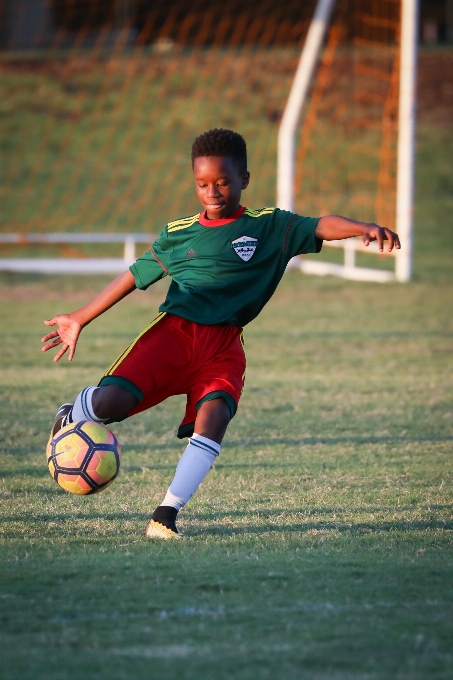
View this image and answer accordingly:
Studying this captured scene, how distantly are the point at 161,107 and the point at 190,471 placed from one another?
973 inches

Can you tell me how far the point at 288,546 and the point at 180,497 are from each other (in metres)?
0.46

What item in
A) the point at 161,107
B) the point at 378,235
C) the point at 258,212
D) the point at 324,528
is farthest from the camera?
the point at 161,107

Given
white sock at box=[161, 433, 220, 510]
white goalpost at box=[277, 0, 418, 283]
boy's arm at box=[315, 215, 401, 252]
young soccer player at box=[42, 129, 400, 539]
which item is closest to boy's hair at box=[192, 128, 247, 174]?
young soccer player at box=[42, 129, 400, 539]

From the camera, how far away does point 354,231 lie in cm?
381

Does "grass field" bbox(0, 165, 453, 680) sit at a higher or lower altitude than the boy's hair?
lower

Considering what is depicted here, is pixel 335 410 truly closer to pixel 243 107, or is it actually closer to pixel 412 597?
pixel 412 597

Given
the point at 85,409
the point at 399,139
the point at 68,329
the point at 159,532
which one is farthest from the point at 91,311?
the point at 399,139

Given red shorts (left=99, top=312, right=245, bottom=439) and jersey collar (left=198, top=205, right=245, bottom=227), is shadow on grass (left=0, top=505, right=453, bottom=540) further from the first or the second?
jersey collar (left=198, top=205, right=245, bottom=227)

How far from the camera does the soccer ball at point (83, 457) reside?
3.87 metres

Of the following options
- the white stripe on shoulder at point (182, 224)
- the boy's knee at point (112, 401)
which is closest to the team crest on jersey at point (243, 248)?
the white stripe on shoulder at point (182, 224)

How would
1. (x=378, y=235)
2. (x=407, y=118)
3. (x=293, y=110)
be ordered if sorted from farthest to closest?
1. (x=293, y=110)
2. (x=407, y=118)
3. (x=378, y=235)

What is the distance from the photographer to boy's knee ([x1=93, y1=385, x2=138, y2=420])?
3.86m

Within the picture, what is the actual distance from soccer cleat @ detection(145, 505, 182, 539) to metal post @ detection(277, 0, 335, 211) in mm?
11270

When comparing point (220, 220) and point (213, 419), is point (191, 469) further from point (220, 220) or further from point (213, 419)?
point (220, 220)
